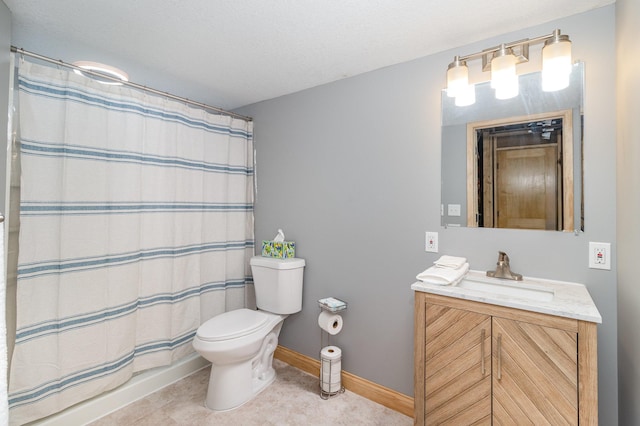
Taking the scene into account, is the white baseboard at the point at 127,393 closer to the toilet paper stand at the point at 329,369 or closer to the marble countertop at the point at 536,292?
the toilet paper stand at the point at 329,369

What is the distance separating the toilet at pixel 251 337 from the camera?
1930mm

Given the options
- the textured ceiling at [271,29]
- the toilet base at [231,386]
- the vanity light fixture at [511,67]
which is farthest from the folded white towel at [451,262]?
the toilet base at [231,386]

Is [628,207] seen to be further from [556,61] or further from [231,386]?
[231,386]

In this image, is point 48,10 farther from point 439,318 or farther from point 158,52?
point 439,318

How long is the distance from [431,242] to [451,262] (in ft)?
0.78

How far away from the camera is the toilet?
6.33 ft

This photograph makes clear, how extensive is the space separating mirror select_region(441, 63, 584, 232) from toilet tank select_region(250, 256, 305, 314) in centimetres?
118

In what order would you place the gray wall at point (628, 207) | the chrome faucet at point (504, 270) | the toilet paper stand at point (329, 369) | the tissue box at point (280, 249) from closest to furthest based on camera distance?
the gray wall at point (628, 207) → the chrome faucet at point (504, 270) → the toilet paper stand at point (329, 369) → the tissue box at point (280, 249)

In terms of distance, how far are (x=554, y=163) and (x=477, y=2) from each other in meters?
0.87

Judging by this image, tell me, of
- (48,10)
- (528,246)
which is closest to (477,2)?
(528,246)

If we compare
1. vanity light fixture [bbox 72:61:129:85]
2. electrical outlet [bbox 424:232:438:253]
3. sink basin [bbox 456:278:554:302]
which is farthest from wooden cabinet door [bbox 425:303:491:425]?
vanity light fixture [bbox 72:61:129:85]

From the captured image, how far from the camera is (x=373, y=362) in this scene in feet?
6.88

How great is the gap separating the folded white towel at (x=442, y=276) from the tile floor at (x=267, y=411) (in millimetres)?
994

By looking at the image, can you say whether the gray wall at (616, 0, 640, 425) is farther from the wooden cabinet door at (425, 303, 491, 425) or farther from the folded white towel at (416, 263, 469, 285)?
the folded white towel at (416, 263, 469, 285)
